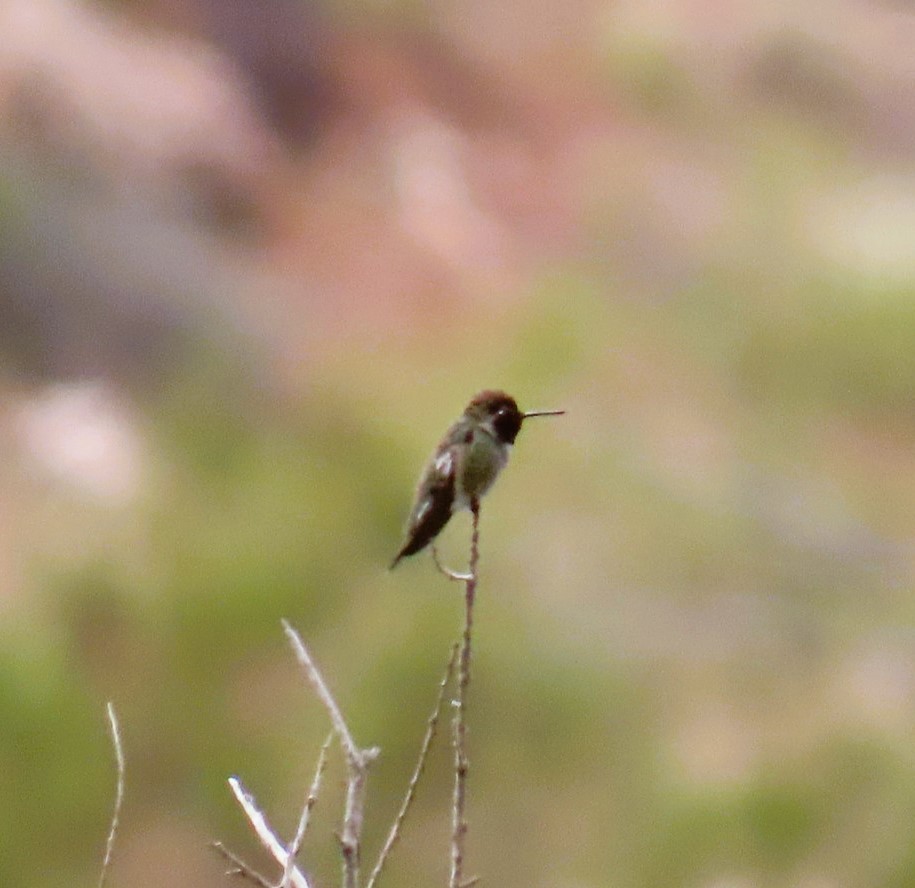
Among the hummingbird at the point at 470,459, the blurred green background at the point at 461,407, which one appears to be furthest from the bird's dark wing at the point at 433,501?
the blurred green background at the point at 461,407

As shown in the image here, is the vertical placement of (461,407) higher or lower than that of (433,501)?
higher

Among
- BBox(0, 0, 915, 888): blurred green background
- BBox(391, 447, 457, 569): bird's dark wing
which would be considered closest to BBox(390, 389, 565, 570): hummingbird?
BBox(391, 447, 457, 569): bird's dark wing

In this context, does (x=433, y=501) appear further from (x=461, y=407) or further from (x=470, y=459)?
(x=461, y=407)

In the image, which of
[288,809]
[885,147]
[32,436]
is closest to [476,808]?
[288,809]

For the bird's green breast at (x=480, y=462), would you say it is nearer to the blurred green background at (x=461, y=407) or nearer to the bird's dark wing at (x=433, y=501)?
the bird's dark wing at (x=433, y=501)

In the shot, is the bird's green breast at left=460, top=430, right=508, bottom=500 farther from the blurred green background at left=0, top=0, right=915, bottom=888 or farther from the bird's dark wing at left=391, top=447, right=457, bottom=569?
the blurred green background at left=0, top=0, right=915, bottom=888

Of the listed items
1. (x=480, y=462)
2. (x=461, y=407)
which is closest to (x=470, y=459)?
(x=480, y=462)

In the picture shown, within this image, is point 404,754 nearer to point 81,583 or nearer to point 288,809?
point 288,809

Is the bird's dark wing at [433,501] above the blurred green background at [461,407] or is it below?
below
